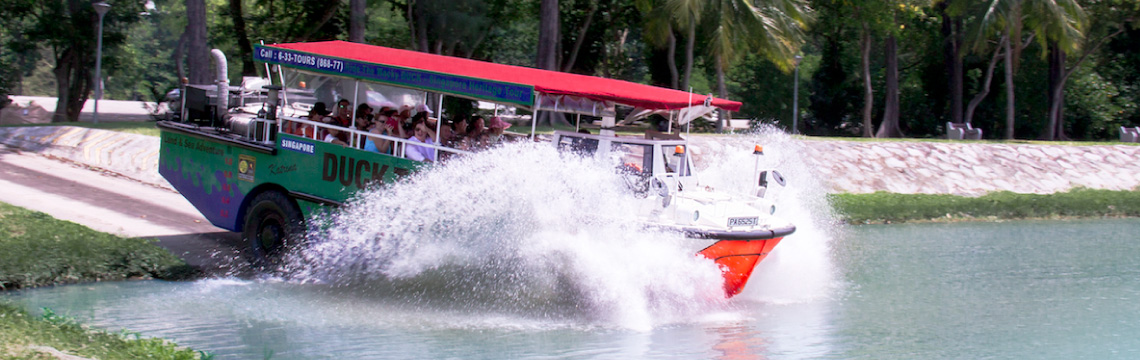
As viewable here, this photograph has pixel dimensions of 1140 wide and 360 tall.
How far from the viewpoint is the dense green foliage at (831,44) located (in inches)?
1213

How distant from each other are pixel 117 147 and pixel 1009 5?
25672 millimetres

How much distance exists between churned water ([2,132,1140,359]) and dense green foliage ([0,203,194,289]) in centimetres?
25

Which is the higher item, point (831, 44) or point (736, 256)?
point (831, 44)

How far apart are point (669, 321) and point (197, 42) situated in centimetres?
1628

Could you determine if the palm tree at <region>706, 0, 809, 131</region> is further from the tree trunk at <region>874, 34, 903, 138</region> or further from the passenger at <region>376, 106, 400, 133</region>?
the passenger at <region>376, 106, 400, 133</region>

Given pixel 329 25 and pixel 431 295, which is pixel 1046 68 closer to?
pixel 329 25

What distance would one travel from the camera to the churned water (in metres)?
8.88

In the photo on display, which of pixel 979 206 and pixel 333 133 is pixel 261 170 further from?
pixel 979 206

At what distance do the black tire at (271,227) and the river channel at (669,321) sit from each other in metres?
0.54

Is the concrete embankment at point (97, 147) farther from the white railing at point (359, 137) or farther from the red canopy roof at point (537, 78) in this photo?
the red canopy roof at point (537, 78)

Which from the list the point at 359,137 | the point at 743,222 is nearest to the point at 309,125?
the point at 359,137

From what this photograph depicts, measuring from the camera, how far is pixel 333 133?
1177 centimetres

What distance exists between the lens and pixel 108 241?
11211mm

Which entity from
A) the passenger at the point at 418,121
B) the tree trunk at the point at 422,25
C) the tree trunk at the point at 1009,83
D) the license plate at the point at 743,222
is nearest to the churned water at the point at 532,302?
the license plate at the point at 743,222
